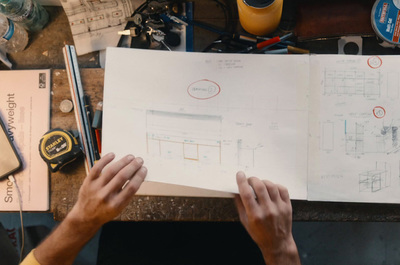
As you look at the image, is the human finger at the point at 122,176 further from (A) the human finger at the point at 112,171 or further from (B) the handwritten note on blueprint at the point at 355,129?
(B) the handwritten note on blueprint at the point at 355,129

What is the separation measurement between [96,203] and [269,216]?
364 mm

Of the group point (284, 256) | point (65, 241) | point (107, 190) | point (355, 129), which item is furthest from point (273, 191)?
point (65, 241)

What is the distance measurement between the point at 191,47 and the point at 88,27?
28 centimetres

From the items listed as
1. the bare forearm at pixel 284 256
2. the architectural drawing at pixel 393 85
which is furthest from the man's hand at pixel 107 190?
the architectural drawing at pixel 393 85

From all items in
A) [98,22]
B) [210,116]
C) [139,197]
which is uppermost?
[98,22]

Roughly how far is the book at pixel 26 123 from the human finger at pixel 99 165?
8.4 inches

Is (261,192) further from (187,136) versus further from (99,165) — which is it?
(99,165)

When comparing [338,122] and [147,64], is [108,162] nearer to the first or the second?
[147,64]

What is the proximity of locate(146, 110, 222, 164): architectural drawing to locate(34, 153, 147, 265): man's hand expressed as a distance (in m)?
0.07

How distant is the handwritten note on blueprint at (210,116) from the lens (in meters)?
0.73

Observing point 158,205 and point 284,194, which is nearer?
point 284,194

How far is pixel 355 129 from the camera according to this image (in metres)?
0.74

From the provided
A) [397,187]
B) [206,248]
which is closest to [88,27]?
[206,248]

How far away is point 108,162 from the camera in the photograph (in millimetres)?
702
